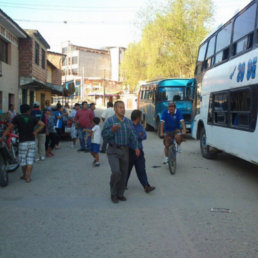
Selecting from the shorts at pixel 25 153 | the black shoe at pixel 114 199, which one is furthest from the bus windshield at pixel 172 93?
the black shoe at pixel 114 199

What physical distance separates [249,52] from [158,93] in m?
9.72

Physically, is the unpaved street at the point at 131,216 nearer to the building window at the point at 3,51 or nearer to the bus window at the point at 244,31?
the bus window at the point at 244,31

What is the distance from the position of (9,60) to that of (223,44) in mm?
12505

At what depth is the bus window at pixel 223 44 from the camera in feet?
28.5

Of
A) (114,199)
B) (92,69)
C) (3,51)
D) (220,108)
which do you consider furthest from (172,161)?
(92,69)

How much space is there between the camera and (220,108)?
353 inches

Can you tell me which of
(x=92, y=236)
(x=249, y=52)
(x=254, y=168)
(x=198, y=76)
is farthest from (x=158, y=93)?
(x=92, y=236)

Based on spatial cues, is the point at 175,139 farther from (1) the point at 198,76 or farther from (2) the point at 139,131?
(1) the point at 198,76

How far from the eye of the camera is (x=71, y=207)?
17.6 ft

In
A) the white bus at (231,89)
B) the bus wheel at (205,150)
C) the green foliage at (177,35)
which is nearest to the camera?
the white bus at (231,89)

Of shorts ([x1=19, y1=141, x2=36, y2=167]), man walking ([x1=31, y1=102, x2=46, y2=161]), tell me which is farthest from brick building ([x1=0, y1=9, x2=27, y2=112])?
shorts ([x1=19, y1=141, x2=36, y2=167])

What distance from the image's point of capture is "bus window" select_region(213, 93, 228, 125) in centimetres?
852

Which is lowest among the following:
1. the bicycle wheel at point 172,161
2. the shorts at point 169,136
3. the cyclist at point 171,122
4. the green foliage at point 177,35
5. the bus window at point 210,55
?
the bicycle wheel at point 172,161

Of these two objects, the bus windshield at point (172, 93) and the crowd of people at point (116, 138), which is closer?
the crowd of people at point (116, 138)
